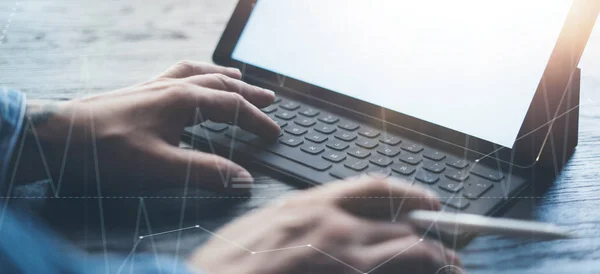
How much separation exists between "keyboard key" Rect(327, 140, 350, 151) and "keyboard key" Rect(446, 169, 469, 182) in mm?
70

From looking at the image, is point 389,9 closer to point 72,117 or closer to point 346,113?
point 346,113

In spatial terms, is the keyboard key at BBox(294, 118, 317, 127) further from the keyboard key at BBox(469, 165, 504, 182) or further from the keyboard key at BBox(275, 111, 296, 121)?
the keyboard key at BBox(469, 165, 504, 182)

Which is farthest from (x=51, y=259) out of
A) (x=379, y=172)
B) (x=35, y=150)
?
(x=379, y=172)

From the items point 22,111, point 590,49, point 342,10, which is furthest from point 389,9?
point 22,111

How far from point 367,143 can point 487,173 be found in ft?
0.26

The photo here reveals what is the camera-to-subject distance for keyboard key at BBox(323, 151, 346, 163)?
394 millimetres

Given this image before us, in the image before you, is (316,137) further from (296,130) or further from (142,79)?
(142,79)

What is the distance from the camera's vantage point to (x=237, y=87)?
0.46m

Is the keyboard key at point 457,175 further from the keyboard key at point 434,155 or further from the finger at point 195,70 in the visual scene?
the finger at point 195,70

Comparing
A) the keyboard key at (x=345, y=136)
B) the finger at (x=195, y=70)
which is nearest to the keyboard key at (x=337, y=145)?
the keyboard key at (x=345, y=136)

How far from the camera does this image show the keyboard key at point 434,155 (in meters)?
0.39

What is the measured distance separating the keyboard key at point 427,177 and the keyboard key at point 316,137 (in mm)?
73
